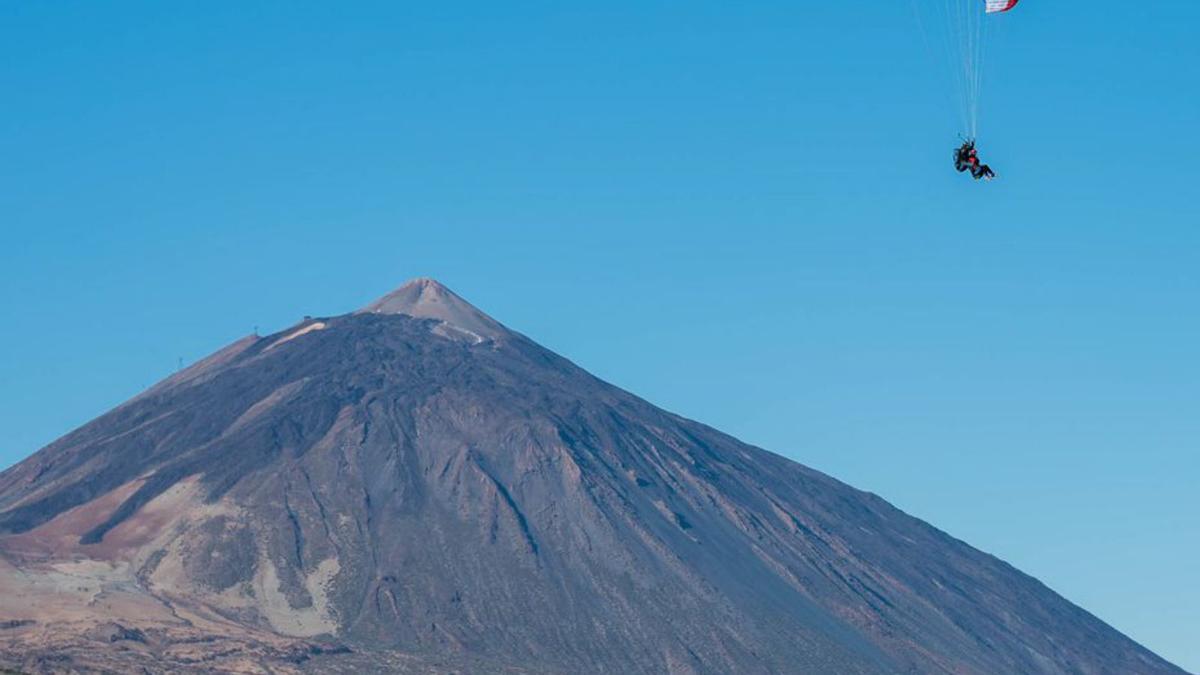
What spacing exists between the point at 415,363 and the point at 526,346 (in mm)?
14479

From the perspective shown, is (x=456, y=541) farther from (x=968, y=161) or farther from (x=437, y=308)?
(x=968, y=161)

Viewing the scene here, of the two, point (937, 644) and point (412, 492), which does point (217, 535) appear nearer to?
point (412, 492)

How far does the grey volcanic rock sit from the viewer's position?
133 m

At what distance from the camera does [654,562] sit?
487ft

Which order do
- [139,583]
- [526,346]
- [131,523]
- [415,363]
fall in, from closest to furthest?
1. [139,583]
2. [131,523]
3. [415,363]
4. [526,346]

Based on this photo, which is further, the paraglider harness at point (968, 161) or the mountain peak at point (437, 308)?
the mountain peak at point (437, 308)

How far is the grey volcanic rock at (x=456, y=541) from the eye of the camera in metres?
133

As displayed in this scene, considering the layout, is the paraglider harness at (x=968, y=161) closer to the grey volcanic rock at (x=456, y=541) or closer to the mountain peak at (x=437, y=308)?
the grey volcanic rock at (x=456, y=541)

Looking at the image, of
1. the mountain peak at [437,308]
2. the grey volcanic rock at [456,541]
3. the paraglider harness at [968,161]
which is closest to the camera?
the paraglider harness at [968,161]

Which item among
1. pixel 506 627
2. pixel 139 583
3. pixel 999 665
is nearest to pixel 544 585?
pixel 506 627

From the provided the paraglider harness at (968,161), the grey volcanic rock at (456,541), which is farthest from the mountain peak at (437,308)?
the paraglider harness at (968,161)

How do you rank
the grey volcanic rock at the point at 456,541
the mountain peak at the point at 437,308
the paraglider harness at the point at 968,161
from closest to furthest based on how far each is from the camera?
the paraglider harness at the point at 968,161
the grey volcanic rock at the point at 456,541
the mountain peak at the point at 437,308

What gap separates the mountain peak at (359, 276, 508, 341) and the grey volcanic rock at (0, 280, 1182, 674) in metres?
0.42

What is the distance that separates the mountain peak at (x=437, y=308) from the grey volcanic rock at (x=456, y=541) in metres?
0.42
